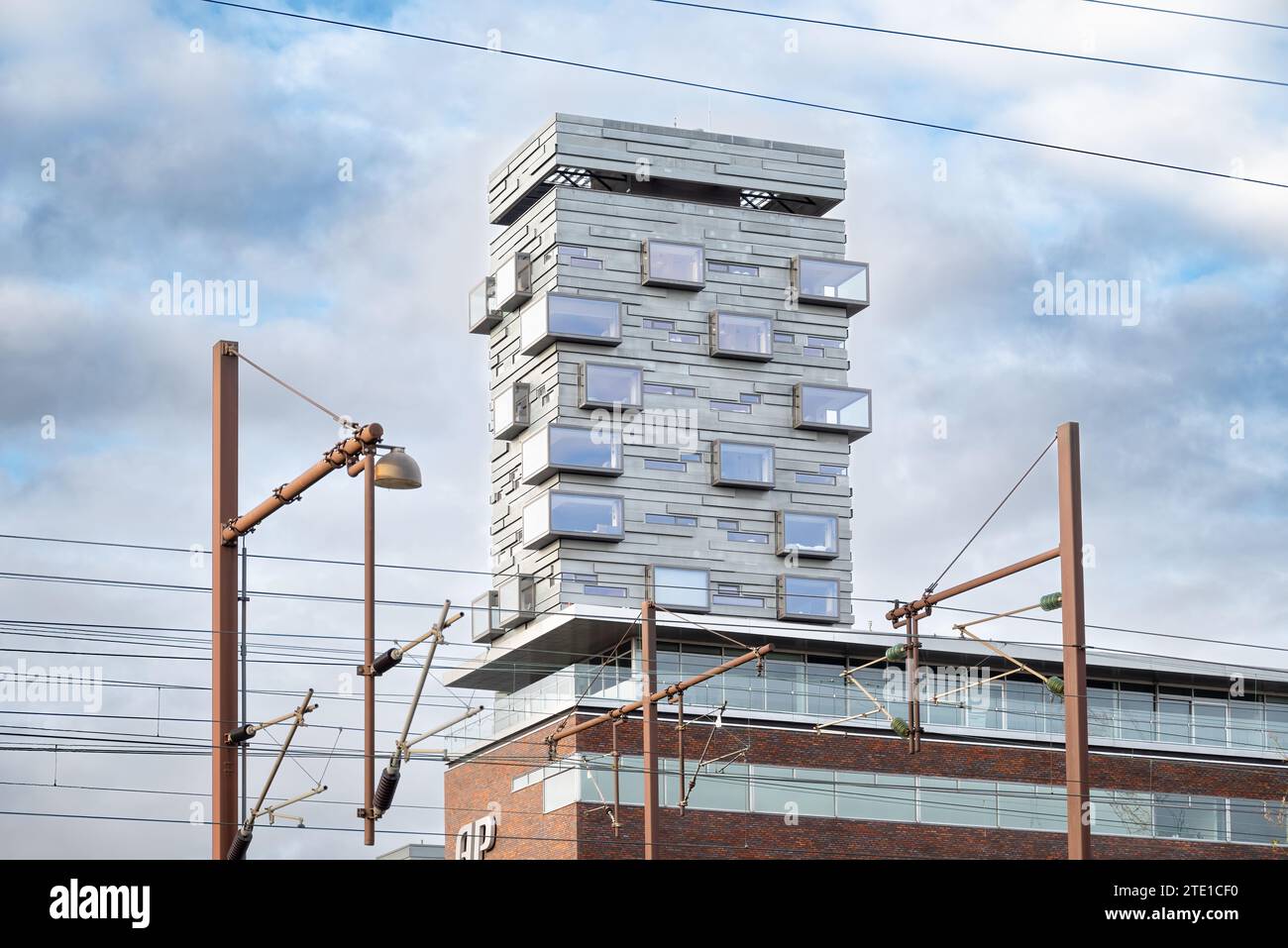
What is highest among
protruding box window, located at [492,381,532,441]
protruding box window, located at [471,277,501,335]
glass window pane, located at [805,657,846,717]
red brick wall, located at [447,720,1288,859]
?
protruding box window, located at [471,277,501,335]

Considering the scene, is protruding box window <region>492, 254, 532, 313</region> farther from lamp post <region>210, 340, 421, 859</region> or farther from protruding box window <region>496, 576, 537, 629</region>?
lamp post <region>210, 340, 421, 859</region>

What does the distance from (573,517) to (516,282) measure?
912cm

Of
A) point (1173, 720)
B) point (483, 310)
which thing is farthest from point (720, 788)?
point (483, 310)

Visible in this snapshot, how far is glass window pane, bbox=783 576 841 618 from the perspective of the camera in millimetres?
66312

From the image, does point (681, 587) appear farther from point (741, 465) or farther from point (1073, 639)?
point (1073, 639)

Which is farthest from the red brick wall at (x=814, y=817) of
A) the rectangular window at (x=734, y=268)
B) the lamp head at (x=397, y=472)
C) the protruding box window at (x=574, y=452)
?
the lamp head at (x=397, y=472)

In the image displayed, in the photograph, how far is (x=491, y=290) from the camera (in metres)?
69.8

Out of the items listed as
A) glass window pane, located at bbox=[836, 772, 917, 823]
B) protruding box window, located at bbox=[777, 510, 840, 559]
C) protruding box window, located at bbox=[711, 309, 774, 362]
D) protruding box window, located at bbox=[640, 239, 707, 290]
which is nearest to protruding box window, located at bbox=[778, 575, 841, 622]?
protruding box window, located at bbox=[777, 510, 840, 559]

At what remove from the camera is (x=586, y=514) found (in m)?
64.0

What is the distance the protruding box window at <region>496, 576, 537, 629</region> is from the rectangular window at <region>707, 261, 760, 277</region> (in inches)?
505

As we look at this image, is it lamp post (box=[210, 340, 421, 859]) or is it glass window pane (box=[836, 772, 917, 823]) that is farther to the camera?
glass window pane (box=[836, 772, 917, 823])
